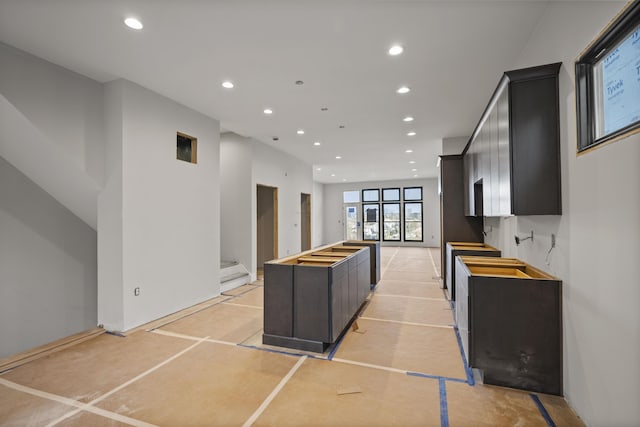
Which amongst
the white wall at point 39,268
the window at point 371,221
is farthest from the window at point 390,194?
the white wall at point 39,268

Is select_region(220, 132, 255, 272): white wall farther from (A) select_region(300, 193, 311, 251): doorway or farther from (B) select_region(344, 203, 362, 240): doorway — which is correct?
(B) select_region(344, 203, 362, 240): doorway

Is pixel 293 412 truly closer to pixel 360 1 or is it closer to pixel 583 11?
pixel 360 1

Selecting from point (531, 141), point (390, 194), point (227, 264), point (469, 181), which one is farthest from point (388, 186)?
point (531, 141)

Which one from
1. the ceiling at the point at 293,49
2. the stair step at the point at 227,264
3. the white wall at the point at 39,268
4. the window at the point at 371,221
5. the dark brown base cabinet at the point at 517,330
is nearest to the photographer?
the dark brown base cabinet at the point at 517,330

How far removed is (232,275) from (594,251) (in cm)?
567

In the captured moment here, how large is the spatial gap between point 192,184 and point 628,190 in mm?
4878

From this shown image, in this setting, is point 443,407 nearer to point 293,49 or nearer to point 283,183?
point 293,49

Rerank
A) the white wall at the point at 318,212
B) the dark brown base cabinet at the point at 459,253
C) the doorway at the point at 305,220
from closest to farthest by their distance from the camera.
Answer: the dark brown base cabinet at the point at 459,253 → the doorway at the point at 305,220 → the white wall at the point at 318,212

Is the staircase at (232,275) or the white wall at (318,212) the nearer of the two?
the staircase at (232,275)

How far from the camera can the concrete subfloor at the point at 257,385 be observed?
2111 millimetres

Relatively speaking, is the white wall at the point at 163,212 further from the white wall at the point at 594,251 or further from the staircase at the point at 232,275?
the white wall at the point at 594,251

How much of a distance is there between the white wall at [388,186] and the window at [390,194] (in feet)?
0.62

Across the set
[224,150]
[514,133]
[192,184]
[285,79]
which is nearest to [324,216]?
[224,150]

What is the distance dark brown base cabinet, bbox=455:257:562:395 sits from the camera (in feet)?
7.60
